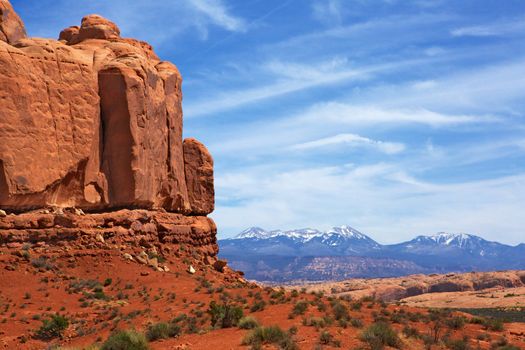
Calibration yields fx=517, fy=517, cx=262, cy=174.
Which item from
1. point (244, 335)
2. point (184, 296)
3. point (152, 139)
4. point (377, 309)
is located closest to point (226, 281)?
point (184, 296)

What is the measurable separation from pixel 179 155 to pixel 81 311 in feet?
65.7

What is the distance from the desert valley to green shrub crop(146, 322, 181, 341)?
0.05 meters

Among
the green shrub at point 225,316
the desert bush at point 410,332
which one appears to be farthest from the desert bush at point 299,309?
the desert bush at point 410,332

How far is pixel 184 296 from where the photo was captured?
2745 centimetres

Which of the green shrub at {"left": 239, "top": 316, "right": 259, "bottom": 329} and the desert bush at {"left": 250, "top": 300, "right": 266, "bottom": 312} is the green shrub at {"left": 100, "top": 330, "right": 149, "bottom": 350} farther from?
the desert bush at {"left": 250, "top": 300, "right": 266, "bottom": 312}

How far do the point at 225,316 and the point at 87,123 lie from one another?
18.1 m

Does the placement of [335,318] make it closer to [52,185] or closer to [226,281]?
[226,281]

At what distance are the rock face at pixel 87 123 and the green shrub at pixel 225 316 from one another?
572 inches

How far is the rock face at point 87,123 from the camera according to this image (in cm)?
2903

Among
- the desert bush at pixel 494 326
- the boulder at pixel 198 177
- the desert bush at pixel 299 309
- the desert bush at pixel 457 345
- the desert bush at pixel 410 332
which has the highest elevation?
the boulder at pixel 198 177

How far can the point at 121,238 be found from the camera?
33.5 m

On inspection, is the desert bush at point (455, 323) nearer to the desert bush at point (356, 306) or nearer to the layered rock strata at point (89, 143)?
the desert bush at point (356, 306)

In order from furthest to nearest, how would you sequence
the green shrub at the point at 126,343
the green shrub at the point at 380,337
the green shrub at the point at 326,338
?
the green shrub at the point at 326,338 < the green shrub at the point at 380,337 < the green shrub at the point at 126,343

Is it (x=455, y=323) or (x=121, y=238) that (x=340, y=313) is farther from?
(x=121, y=238)
